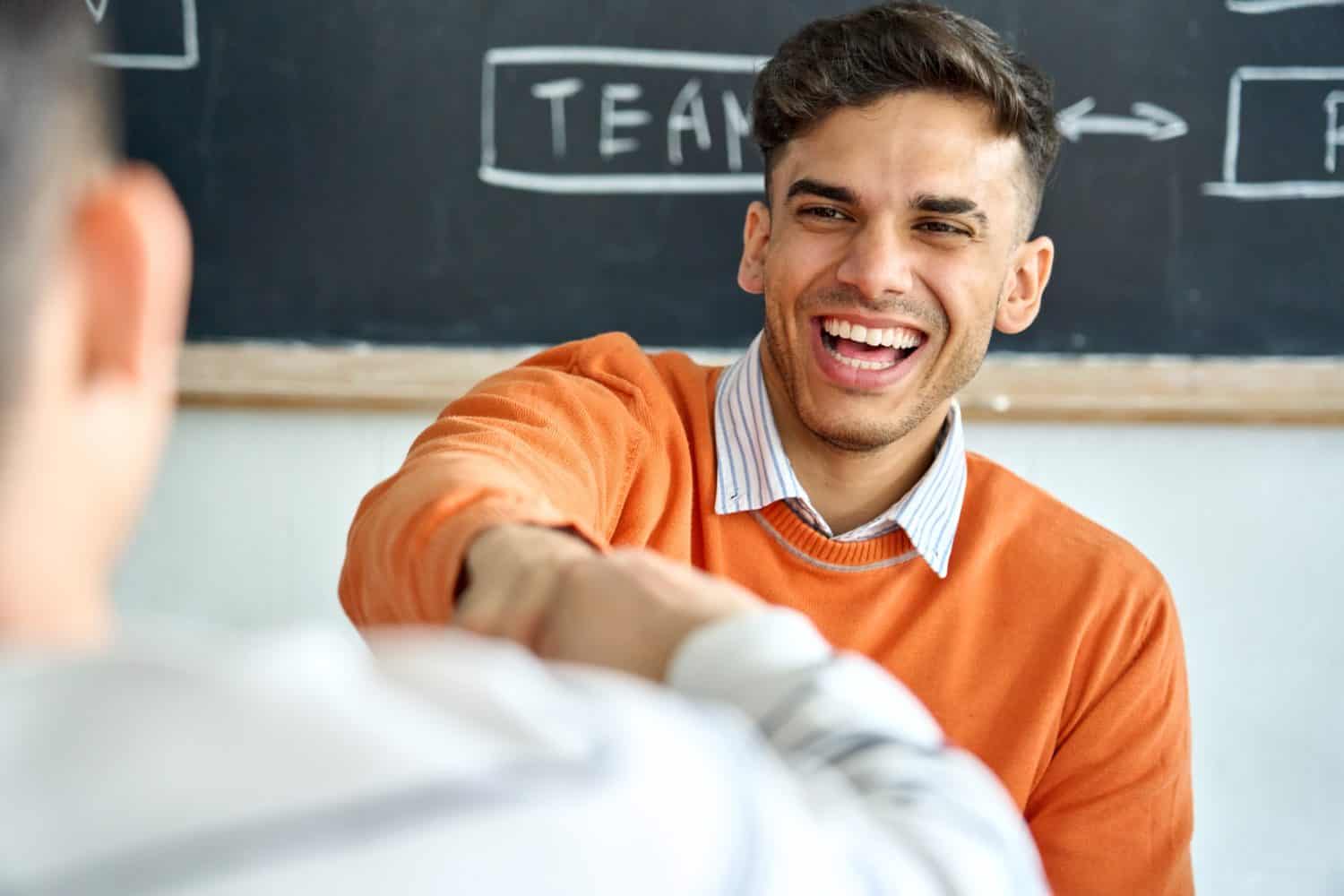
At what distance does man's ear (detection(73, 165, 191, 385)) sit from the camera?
39cm

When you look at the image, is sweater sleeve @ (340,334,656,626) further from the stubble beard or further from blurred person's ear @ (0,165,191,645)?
blurred person's ear @ (0,165,191,645)

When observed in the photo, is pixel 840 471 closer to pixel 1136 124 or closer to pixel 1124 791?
pixel 1124 791

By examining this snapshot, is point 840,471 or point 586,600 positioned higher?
point 586,600

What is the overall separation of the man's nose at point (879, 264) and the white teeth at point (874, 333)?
42 mm

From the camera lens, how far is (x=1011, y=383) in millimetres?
1813

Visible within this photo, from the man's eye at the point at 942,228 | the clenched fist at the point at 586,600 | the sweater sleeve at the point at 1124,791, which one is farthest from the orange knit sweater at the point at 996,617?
the clenched fist at the point at 586,600

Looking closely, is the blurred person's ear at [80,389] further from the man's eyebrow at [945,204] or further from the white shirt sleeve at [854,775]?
the man's eyebrow at [945,204]

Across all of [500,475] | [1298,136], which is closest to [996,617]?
[500,475]

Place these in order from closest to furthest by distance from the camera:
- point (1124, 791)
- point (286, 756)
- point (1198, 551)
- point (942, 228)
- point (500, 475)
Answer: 1. point (286, 756)
2. point (500, 475)
3. point (1124, 791)
4. point (942, 228)
5. point (1198, 551)

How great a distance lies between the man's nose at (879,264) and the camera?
146cm

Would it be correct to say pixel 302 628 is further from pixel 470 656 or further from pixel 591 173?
pixel 591 173

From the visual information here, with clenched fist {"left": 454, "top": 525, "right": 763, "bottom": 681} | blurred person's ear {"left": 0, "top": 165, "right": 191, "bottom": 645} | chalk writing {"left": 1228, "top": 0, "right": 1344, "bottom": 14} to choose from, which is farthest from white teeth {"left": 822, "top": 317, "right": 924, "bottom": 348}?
blurred person's ear {"left": 0, "top": 165, "right": 191, "bottom": 645}

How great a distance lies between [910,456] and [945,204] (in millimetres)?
311

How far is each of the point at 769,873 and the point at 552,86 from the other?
1.55m
